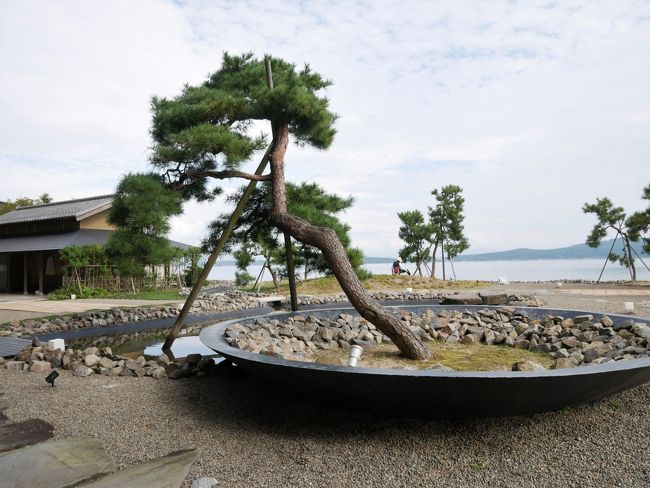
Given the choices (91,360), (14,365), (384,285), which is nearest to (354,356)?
(91,360)

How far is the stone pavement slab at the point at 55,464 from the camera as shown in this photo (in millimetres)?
2107

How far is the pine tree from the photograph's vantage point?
3570 mm

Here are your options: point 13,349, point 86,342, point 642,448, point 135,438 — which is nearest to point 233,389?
point 135,438

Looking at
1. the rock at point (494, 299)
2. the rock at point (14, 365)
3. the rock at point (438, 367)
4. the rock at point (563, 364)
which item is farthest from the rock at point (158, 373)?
the rock at point (494, 299)

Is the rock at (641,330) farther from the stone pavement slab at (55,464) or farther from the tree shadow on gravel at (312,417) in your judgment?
the stone pavement slab at (55,464)

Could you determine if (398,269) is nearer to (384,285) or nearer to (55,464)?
(384,285)

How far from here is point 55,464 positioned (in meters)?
2.26

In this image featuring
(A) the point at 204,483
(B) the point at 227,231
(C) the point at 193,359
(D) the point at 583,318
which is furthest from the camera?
(B) the point at 227,231

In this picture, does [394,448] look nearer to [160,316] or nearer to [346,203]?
[346,203]

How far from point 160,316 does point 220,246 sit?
4.94m

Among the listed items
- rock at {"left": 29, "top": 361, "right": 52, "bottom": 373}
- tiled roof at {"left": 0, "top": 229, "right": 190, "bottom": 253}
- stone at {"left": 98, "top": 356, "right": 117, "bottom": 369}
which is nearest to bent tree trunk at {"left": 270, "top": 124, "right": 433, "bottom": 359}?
stone at {"left": 98, "top": 356, "right": 117, "bottom": 369}

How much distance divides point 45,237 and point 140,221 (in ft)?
40.9

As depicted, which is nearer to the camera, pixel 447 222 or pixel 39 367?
pixel 39 367

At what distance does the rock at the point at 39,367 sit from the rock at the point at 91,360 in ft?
1.38
